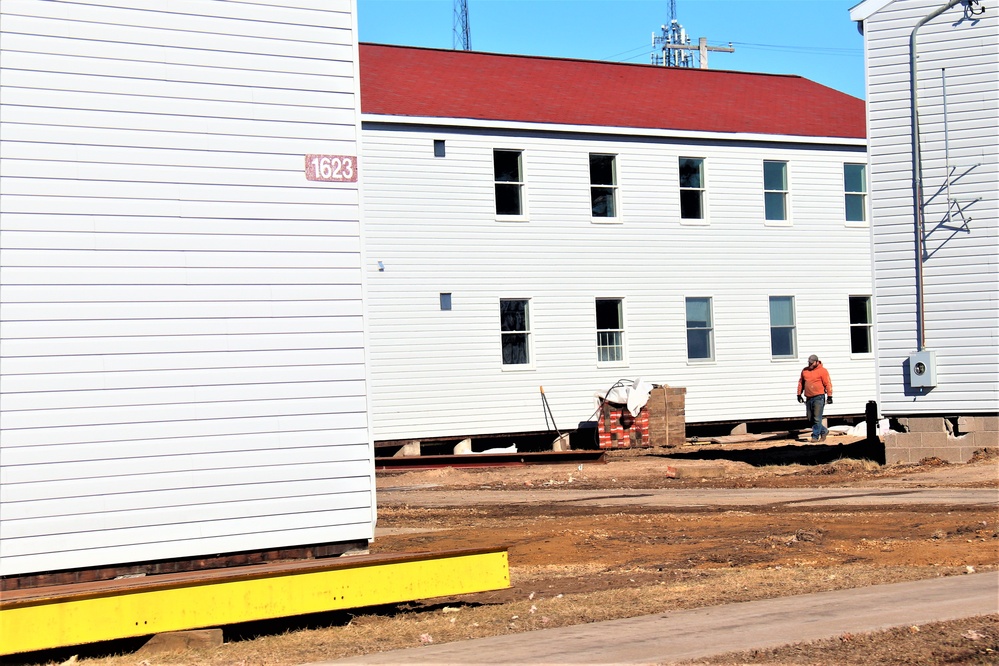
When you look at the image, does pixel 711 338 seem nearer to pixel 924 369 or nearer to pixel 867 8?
pixel 924 369

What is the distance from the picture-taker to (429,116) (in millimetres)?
25703

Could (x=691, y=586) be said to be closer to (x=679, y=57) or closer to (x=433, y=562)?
(x=433, y=562)

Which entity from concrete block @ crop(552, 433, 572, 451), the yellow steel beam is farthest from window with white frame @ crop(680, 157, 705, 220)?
the yellow steel beam

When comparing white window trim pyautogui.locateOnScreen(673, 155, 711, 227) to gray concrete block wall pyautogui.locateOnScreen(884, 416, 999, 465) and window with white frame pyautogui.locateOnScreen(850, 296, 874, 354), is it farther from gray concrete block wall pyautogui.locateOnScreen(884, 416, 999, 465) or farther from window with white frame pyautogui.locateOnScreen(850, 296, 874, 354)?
gray concrete block wall pyautogui.locateOnScreen(884, 416, 999, 465)

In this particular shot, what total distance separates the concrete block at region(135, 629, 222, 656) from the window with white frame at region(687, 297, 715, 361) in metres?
20.9

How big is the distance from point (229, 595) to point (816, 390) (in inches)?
747

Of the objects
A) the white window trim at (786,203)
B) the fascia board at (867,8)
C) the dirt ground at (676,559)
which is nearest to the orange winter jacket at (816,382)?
the dirt ground at (676,559)

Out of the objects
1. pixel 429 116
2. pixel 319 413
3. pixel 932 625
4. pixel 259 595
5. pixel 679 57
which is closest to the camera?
pixel 932 625

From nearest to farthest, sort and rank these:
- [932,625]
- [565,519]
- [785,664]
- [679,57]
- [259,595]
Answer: [785,664]
[932,625]
[259,595]
[565,519]
[679,57]

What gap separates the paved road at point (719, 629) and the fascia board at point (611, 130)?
17258 millimetres

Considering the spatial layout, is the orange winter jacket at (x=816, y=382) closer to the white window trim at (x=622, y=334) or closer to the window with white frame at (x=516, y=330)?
the white window trim at (x=622, y=334)

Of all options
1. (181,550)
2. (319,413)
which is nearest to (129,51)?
(319,413)

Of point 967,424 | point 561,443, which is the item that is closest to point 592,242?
point 561,443

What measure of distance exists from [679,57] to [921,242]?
4842cm
